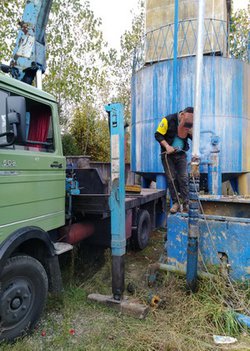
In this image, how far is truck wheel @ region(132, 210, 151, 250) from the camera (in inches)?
210

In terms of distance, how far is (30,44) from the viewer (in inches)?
150

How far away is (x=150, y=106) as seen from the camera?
7188mm

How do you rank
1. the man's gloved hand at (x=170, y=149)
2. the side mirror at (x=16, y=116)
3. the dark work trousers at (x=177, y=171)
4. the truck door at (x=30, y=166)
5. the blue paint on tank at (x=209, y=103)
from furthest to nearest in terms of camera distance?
the blue paint on tank at (x=209, y=103)
the dark work trousers at (x=177, y=171)
the man's gloved hand at (x=170, y=149)
the truck door at (x=30, y=166)
the side mirror at (x=16, y=116)

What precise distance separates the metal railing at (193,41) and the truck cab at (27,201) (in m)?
5.20

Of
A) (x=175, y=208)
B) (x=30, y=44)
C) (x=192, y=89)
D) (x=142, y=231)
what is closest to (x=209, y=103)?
(x=192, y=89)

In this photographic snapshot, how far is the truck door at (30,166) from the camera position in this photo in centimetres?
248

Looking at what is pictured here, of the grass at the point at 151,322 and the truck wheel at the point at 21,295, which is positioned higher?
the truck wheel at the point at 21,295

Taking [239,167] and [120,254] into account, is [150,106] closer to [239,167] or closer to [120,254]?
[239,167]

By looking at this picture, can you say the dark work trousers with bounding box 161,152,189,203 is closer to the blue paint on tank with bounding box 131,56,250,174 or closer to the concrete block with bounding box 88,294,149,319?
the concrete block with bounding box 88,294,149,319

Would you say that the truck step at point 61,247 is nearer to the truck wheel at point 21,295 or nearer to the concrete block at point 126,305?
the truck wheel at point 21,295

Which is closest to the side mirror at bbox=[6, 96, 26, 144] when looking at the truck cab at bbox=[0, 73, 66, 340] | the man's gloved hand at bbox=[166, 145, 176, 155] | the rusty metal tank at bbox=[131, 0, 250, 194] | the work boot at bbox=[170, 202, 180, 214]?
the truck cab at bbox=[0, 73, 66, 340]

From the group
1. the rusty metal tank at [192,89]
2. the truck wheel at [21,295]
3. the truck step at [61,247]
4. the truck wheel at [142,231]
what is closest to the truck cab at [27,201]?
the truck wheel at [21,295]

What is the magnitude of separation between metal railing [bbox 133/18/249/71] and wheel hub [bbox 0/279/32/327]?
6.55m

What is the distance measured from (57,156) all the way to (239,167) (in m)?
5.13
